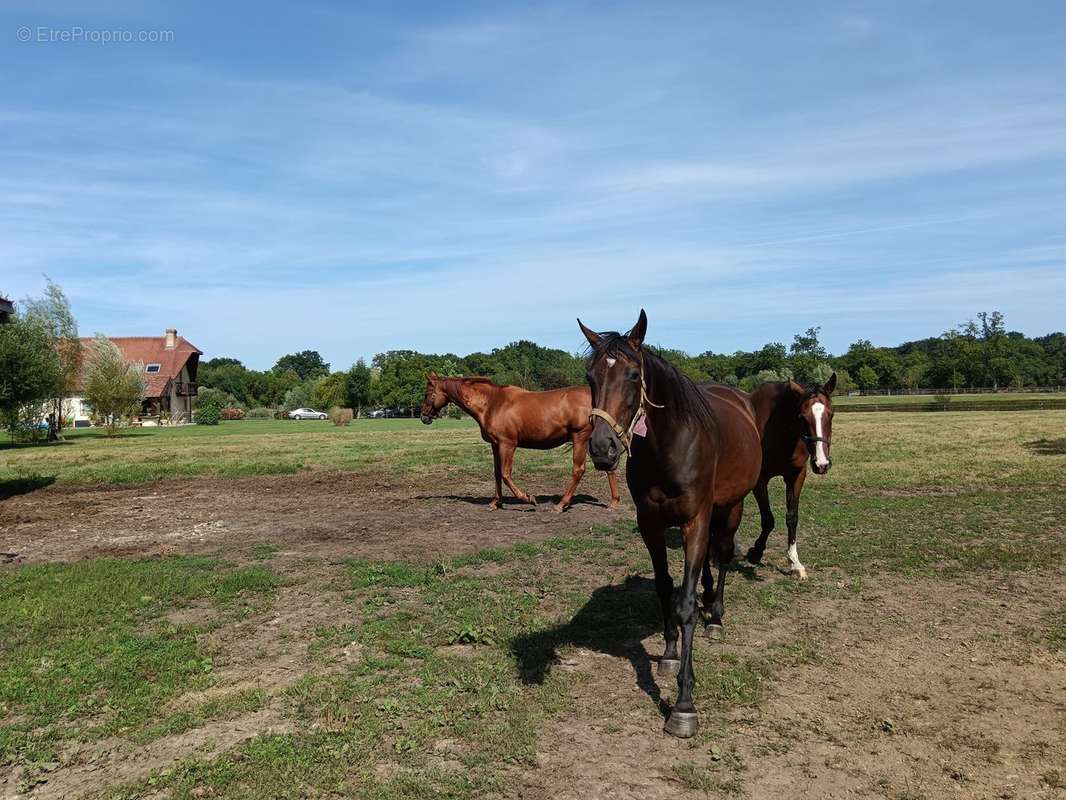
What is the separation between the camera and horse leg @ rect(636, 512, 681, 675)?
542cm

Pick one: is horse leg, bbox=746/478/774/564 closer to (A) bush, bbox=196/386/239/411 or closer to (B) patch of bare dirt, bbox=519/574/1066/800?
(B) patch of bare dirt, bbox=519/574/1066/800

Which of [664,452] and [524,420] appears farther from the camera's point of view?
[524,420]

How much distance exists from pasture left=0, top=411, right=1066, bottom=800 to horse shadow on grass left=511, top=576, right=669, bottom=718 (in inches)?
1.3

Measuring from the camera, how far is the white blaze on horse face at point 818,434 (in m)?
8.04

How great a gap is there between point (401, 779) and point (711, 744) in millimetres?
2028

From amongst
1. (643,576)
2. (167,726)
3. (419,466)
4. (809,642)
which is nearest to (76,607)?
→ (167,726)

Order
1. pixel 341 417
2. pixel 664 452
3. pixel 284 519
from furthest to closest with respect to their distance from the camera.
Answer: pixel 341 417, pixel 284 519, pixel 664 452

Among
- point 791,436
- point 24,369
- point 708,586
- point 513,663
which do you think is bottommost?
point 513,663

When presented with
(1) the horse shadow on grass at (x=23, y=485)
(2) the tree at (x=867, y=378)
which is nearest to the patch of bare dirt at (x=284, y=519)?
(1) the horse shadow on grass at (x=23, y=485)

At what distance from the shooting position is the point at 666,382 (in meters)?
5.22

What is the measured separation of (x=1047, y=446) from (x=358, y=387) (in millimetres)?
102484

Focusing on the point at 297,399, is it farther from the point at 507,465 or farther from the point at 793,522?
the point at 793,522

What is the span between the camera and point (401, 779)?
12.9 feet

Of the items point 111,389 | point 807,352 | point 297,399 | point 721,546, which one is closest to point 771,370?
point 807,352
